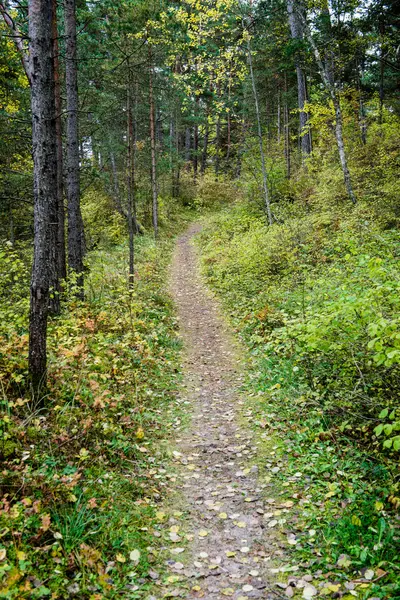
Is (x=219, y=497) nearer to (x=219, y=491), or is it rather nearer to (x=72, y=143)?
(x=219, y=491)

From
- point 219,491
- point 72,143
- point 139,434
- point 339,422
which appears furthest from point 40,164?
point 72,143

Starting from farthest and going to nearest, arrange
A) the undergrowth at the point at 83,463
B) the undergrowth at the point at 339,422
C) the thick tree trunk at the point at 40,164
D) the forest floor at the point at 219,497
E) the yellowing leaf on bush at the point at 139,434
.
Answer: the yellowing leaf on bush at the point at 139,434, the thick tree trunk at the point at 40,164, the forest floor at the point at 219,497, the undergrowth at the point at 339,422, the undergrowth at the point at 83,463

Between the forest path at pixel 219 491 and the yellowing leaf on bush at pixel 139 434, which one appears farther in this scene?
the yellowing leaf on bush at pixel 139 434

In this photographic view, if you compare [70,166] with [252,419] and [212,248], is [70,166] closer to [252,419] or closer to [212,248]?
[252,419]

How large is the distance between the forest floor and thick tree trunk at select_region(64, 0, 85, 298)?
4.51 meters

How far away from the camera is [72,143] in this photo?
34.9 ft

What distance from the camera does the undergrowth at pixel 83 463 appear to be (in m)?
3.47

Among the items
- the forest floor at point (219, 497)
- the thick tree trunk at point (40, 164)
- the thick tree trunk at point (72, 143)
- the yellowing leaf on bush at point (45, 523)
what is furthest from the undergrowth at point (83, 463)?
the thick tree trunk at point (72, 143)

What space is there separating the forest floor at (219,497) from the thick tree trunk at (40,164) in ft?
8.05

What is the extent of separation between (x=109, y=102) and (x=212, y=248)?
8.48 metres

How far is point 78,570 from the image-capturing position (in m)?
3.53

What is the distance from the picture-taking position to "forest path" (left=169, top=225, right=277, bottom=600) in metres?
3.77

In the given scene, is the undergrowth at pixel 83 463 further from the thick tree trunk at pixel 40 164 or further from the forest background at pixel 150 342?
the thick tree trunk at pixel 40 164

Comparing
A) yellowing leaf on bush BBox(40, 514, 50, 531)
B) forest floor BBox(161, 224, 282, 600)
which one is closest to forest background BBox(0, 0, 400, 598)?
yellowing leaf on bush BBox(40, 514, 50, 531)
